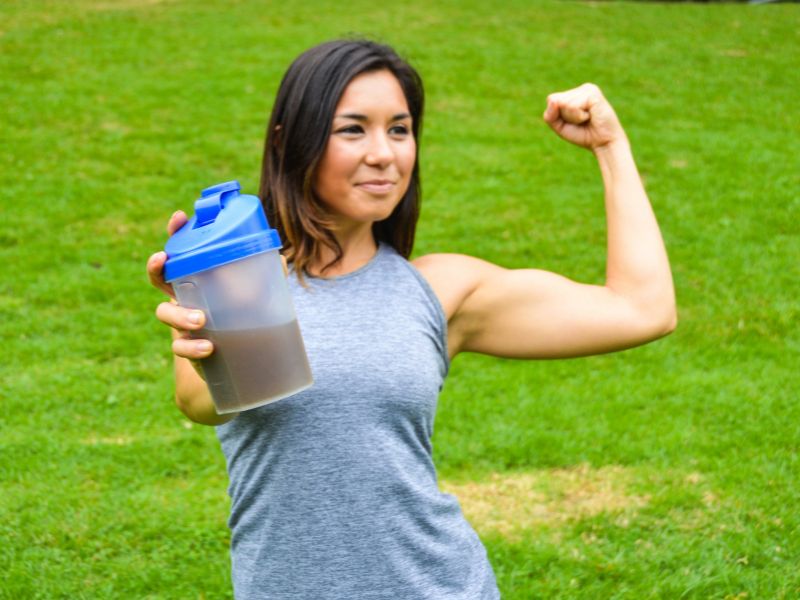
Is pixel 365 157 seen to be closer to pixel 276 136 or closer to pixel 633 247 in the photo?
pixel 276 136

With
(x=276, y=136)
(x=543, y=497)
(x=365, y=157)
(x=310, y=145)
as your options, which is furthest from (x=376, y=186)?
(x=543, y=497)

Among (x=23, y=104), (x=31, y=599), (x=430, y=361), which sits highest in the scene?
(x=430, y=361)

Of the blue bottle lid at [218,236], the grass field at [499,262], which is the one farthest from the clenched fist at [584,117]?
the grass field at [499,262]

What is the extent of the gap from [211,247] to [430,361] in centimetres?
58

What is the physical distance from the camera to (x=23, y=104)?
10.4 m

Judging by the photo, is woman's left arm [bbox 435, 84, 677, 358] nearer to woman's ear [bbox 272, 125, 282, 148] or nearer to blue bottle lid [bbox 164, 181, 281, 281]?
woman's ear [bbox 272, 125, 282, 148]

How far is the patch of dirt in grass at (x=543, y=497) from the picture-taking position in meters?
4.47

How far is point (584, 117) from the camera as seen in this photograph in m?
2.26

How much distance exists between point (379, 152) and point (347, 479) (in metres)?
0.68

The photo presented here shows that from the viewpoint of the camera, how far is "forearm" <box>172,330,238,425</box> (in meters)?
2.07

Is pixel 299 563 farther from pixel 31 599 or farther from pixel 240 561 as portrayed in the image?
pixel 31 599

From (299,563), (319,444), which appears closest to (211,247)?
(319,444)

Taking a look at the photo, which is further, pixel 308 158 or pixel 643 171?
pixel 643 171

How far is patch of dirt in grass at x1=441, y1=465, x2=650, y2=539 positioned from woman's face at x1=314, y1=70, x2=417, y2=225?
249 centimetres
